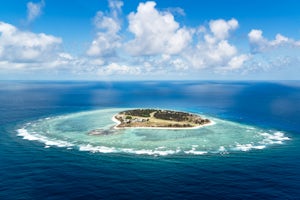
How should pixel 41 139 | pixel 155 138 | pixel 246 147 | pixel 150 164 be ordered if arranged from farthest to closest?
pixel 155 138 → pixel 41 139 → pixel 246 147 → pixel 150 164

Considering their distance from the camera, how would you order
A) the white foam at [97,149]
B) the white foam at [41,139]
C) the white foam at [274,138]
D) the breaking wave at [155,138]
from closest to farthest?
the white foam at [97,149] < the breaking wave at [155,138] < the white foam at [41,139] < the white foam at [274,138]

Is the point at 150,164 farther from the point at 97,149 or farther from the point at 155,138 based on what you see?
the point at 155,138

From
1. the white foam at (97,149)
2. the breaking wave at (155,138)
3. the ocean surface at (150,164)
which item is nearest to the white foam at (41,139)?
the breaking wave at (155,138)

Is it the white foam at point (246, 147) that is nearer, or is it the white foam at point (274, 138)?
the white foam at point (246, 147)

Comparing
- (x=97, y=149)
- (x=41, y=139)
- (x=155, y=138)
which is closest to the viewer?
(x=97, y=149)

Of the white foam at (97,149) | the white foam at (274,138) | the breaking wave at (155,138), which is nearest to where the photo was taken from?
the white foam at (97,149)

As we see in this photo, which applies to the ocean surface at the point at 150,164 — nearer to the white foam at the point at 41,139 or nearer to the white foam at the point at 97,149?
the white foam at the point at 97,149

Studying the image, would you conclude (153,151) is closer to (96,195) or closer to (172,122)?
(96,195)

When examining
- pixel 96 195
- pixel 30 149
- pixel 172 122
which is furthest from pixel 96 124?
pixel 96 195

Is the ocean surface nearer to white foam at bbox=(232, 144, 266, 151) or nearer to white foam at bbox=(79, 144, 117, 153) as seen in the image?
white foam at bbox=(79, 144, 117, 153)

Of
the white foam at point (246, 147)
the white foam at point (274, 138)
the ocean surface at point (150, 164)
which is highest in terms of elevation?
the white foam at point (274, 138)

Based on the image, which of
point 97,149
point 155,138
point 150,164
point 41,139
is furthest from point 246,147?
point 41,139

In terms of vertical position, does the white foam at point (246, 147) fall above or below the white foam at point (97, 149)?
above
